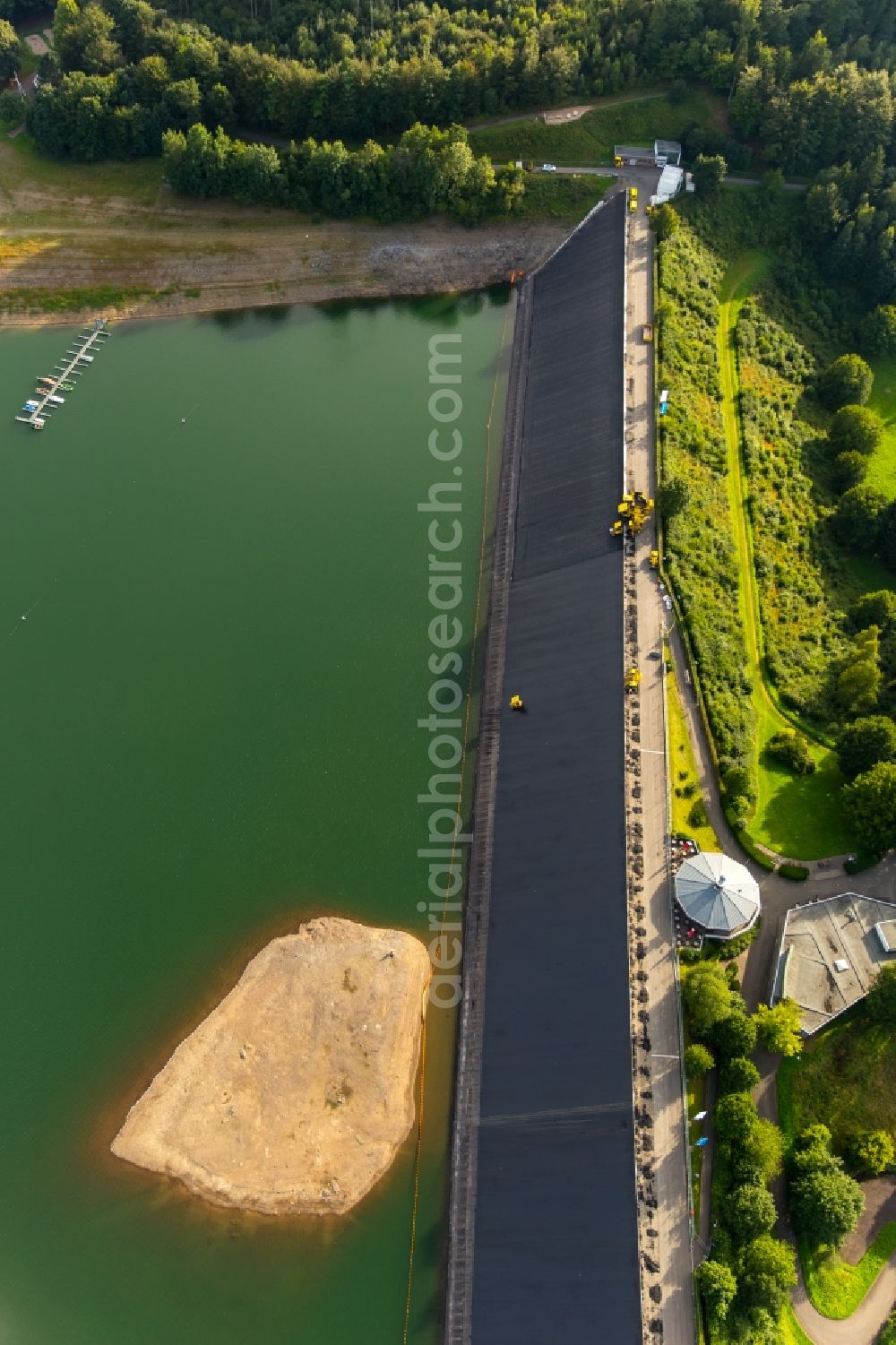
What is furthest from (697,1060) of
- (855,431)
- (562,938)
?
(855,431)

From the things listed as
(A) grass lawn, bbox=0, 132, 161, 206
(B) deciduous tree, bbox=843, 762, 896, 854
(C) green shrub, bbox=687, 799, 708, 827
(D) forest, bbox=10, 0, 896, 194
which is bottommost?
(C) green shrub, bbox=687, 799, 708, 827

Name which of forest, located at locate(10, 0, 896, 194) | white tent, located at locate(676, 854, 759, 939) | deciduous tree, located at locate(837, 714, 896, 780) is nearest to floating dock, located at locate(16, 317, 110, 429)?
forest, located at locate(10, 0, 896, 194)

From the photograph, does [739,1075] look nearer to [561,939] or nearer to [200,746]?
[561,939]

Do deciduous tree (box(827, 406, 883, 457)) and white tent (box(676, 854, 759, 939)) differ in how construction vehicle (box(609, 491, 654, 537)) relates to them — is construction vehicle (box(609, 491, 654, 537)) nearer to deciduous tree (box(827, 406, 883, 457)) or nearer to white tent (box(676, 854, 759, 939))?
deciduous tree (box(827, 406, 883, 457))

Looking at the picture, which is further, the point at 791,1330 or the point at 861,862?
the point at 861,862

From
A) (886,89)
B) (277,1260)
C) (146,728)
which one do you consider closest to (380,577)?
(146,728)

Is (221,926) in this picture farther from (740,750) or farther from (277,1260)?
(740,750)
